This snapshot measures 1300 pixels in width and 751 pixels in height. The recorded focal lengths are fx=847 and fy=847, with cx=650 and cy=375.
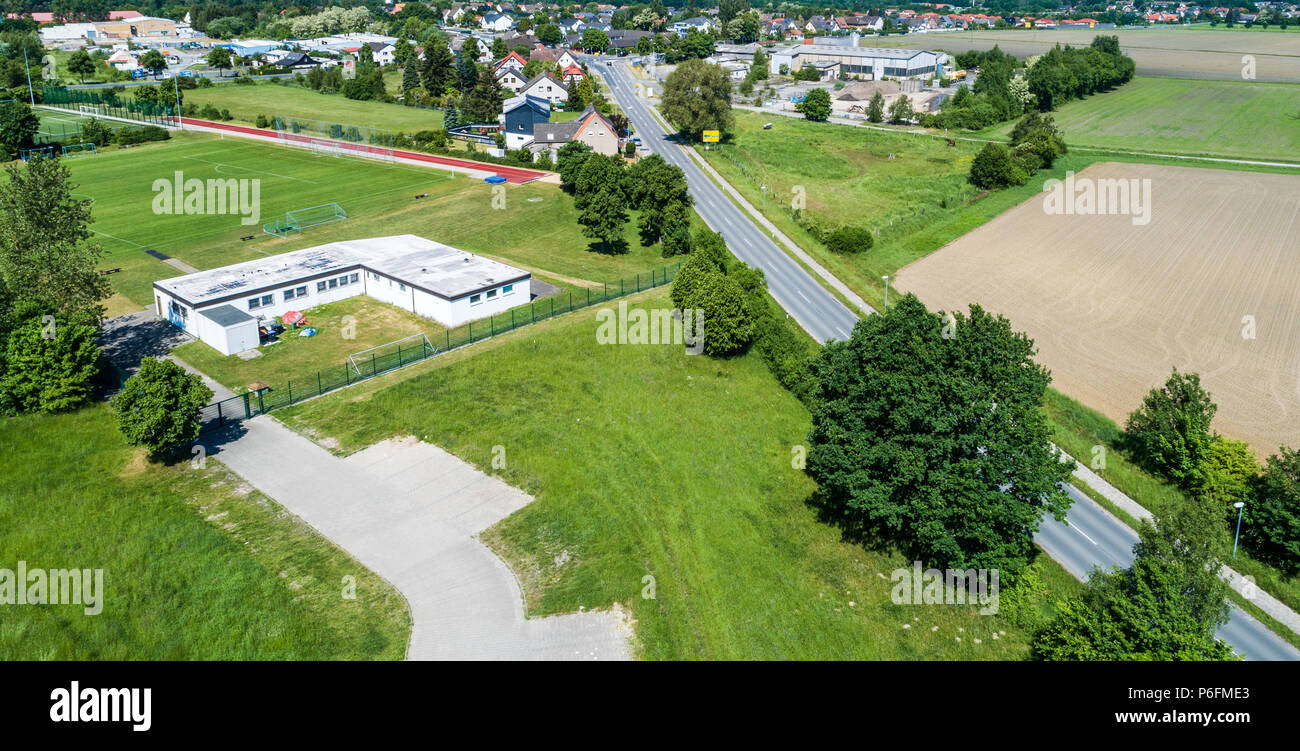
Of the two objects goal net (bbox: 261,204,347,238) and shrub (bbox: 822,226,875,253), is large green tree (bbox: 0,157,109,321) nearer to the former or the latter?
goal net (bbox: 261,204,347,238)

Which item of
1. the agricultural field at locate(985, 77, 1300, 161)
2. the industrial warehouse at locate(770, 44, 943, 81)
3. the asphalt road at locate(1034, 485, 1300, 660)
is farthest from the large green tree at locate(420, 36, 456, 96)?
the asphalt road at locate(1034, 485, 1300, 660)

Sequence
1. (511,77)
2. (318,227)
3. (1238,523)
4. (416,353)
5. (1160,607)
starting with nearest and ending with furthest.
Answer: (1160,607) < (1238,523) < (416,353) < (318,227) < (511,77)

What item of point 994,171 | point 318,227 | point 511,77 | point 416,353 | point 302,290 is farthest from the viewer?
point 511,77

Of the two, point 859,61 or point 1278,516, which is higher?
point 859,61

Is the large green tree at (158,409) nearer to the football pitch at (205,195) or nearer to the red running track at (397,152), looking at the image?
the football pitch at (205,195)

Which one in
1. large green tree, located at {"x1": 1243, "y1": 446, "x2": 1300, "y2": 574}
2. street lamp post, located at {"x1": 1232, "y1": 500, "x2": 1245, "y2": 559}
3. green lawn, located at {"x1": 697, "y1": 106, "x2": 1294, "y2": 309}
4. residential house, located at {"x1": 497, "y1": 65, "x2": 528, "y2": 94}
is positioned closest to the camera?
street lamp post, located at {"x1": 1232, "y1": 500, "x2": 1245, "y2": 559}

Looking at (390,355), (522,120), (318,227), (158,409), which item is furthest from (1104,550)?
(522,120)

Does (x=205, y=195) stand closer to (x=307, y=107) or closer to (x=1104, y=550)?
(x=307, y=107)
